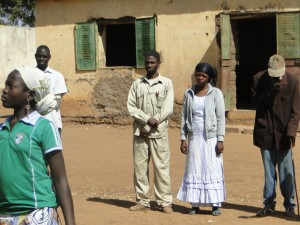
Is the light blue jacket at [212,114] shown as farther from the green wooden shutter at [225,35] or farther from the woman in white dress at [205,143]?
the green wooden shutter at [225,35]

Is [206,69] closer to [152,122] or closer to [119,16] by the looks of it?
[152,122]

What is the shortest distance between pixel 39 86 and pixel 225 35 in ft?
35.3

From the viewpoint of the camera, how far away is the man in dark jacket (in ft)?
22.3

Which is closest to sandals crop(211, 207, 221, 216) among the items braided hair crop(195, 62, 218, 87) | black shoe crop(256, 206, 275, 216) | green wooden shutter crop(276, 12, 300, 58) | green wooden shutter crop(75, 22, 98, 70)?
black shoe crop(256, 206, 275, 216)

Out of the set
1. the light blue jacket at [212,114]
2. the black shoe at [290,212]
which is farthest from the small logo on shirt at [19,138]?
the black shoe at [290,212]

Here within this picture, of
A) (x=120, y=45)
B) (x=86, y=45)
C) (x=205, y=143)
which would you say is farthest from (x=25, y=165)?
(x=120, y=45)

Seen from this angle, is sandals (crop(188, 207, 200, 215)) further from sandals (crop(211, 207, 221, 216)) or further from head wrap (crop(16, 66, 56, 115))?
head wrap (crop(16, 66, 56, 115))

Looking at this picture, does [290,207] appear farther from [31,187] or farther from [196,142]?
[31,187]

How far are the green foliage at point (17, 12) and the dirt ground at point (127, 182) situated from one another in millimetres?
17743

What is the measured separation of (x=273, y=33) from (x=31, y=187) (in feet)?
54.8

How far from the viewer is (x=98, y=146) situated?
1314 cm

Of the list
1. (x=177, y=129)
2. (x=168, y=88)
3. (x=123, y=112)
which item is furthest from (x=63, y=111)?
(x=168, y=88)

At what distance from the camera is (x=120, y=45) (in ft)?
A: 61.0

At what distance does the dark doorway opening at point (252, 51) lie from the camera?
19.0 meters
